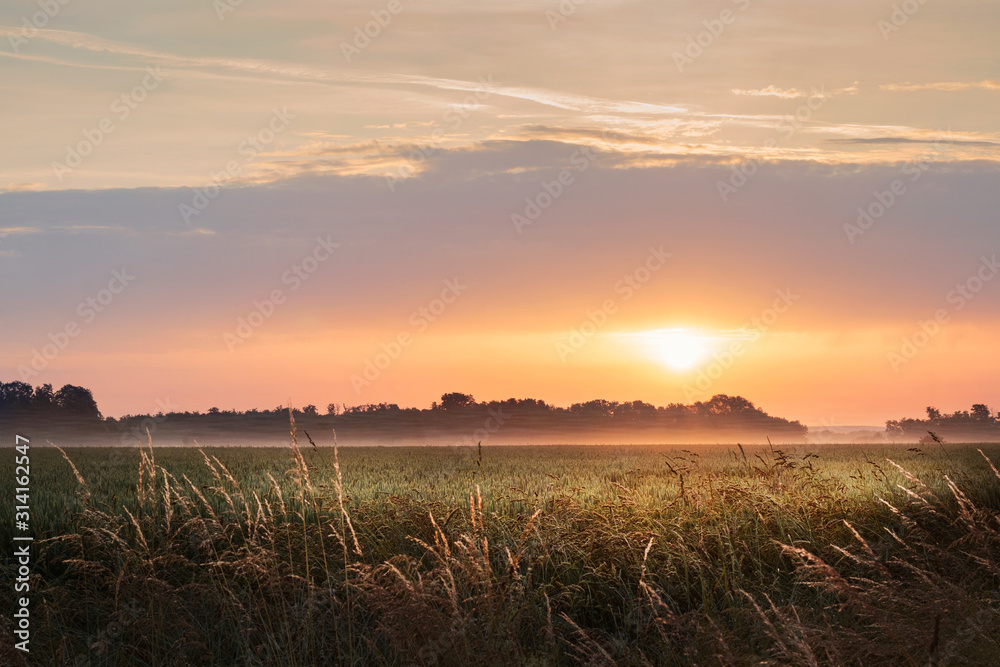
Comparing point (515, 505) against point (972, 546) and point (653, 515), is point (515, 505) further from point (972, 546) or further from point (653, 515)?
point (972, 546)

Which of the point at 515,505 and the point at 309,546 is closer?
the point at 309,546

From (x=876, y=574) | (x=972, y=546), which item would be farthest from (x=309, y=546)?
(x=972, y=546)

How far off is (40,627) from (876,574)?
30.8ft

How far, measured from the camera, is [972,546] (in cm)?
941

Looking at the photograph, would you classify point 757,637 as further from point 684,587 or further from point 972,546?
point 972,546

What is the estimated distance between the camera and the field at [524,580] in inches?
226

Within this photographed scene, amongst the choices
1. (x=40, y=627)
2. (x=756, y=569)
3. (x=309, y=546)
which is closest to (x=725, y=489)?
(x=756, y=569)

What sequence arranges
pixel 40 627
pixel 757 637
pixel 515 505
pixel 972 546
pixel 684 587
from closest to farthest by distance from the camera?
1. pixel 757 637
2. pixel 40 627
3. pixel 684 587
4. pixel 972 546
5. pixel 515 505

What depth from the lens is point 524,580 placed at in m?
7.86

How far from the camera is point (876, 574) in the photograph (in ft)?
29.4

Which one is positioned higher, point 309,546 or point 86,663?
point 309,546

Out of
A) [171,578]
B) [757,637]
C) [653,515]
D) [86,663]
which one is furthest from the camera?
[653,515]

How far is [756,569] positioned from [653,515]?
1.78 meters

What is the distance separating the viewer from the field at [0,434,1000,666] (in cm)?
575
